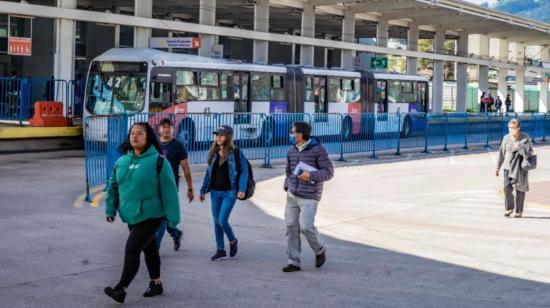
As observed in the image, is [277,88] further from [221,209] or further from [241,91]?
[221,209]

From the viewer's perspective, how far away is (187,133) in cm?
2264

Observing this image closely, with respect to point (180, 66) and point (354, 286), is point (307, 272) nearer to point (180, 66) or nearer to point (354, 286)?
point (354, 286)

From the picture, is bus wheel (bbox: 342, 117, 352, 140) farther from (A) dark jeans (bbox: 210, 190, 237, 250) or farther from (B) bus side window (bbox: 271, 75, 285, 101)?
(A) dark jeans (bbox: 210, 190, 237, 250)

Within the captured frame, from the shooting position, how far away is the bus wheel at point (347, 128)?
86.8 ft

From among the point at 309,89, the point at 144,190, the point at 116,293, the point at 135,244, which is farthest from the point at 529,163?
the point at 309,89

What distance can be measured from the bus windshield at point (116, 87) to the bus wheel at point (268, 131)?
4.40m

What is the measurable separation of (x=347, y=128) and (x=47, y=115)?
877 centimetres

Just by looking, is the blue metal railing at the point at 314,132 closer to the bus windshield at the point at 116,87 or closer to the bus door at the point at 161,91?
the bus door at the point at 161,91

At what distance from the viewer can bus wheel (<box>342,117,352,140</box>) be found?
26.4m

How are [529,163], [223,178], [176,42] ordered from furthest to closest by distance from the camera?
[176,42], [529,163], [223,178]

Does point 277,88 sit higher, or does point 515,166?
point 277,88

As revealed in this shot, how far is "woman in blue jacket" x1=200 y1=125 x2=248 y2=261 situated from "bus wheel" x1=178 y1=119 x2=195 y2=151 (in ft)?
39.5

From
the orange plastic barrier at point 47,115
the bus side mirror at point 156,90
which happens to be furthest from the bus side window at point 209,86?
the orange plastic barrier at point 47,115

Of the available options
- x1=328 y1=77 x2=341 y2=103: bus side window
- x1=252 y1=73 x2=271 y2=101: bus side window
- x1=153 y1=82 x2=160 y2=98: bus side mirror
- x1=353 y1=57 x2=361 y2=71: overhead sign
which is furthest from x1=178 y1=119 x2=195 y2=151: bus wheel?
x1=353 y1=57 x2=361 y2=71: overhead sign
